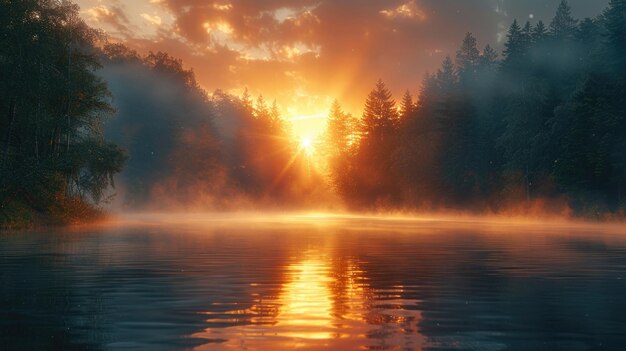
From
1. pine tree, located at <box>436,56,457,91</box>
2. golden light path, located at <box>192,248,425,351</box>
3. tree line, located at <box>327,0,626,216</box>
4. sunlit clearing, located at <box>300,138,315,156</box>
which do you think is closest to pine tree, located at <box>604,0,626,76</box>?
tree line, located at <box>327,0,626,216</box>

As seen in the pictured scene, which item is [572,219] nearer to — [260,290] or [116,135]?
[260,290]

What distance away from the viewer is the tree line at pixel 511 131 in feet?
238

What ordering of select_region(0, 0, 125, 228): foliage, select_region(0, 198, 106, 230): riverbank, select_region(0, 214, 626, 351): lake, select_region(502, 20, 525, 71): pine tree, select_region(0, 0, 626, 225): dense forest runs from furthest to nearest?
select_region(502, 20, 525, 71): pine tree < select_region(0, 0, 626, 225): dense forest < select_region(0, 198, 106, 230): riverbank < select_region(0, 0, 125, 228): foliage < select_region(0, 214, 626, 351): lake

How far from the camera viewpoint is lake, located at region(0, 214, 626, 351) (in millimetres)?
9953

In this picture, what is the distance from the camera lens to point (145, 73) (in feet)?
464

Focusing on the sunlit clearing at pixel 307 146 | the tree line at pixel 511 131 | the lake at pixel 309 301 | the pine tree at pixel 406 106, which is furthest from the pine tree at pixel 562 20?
the lake at pixel 309 301

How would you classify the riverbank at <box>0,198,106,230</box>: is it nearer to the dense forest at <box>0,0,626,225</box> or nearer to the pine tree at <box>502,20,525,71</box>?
the dense forest at <box>0,0,626,225</box>

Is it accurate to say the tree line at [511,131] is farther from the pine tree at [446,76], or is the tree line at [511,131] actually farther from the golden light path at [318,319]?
the golden light path at [318,319]

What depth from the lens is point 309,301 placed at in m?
13.9

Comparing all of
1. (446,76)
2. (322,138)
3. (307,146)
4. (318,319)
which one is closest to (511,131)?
(446,76)

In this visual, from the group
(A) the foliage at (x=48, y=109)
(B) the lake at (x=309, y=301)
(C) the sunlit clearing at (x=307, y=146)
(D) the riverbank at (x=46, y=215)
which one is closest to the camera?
(B) the lake at (x=309, y=301)

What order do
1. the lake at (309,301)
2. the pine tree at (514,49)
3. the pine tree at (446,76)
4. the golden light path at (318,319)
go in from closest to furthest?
the golden light path at (318,319) → the lake at (309,301) → the pine tree at (514,49) → the pine tree at (446,76)

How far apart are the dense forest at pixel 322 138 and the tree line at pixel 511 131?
20 centimetres

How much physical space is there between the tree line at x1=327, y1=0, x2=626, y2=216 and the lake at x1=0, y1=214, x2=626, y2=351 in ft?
165
